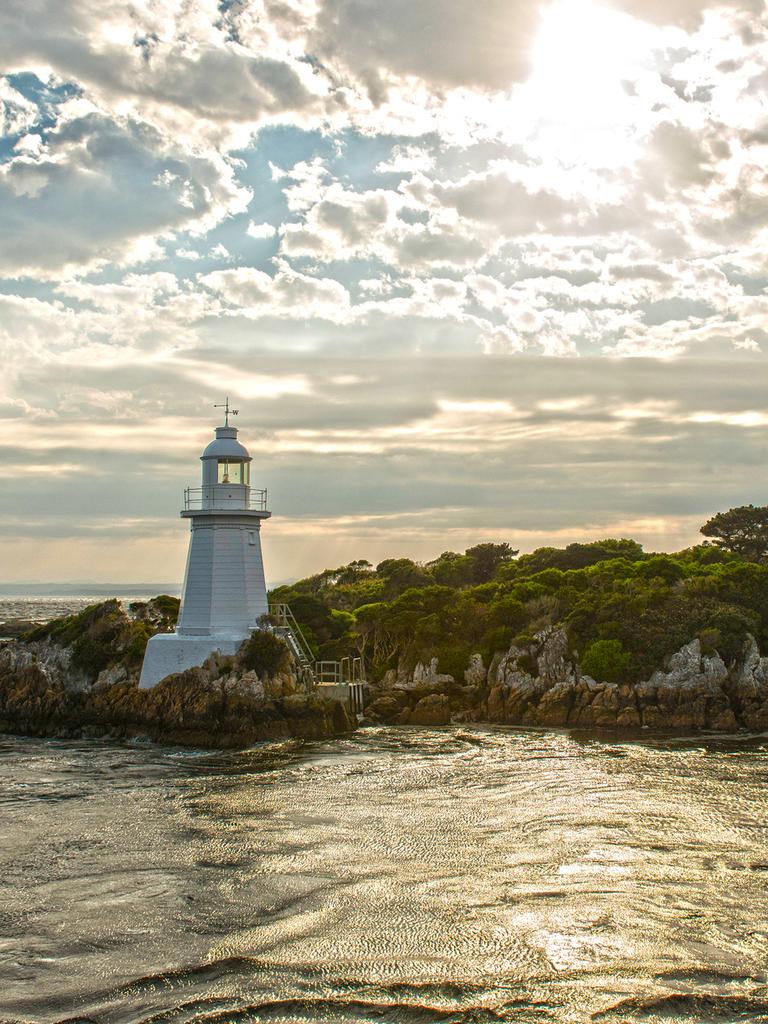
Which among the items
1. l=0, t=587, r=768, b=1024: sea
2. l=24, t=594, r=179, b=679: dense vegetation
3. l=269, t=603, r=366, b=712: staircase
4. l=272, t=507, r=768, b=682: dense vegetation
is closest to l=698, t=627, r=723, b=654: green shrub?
l=272, t=507, r=768, b=682: dense vegetation

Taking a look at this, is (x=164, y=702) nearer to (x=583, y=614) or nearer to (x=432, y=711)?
(x=432, y=711)

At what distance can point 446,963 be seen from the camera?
1402 centimetres

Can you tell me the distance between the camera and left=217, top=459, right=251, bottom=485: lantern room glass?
38188 millimetres

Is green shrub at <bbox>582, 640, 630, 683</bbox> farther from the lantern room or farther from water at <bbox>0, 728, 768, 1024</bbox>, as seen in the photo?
the lantern room

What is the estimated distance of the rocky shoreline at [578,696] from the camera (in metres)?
35.1

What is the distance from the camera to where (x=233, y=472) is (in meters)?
38.5

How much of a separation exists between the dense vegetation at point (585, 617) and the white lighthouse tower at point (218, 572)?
6.82 metres

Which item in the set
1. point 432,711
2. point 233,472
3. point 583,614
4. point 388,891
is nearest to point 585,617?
point 583,614

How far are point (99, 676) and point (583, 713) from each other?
18.5m

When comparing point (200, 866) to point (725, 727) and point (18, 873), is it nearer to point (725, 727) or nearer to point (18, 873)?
point (18, 873)

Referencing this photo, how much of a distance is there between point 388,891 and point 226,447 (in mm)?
23609

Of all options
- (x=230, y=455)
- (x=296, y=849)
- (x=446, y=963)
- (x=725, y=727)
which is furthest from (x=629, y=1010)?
(x=230, y=455)

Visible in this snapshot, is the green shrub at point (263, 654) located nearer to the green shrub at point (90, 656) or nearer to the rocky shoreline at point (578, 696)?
the rocky shoreline at point (578, 696)

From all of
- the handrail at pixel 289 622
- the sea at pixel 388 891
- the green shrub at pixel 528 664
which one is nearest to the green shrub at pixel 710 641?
the green shrub at pixel 528 664
